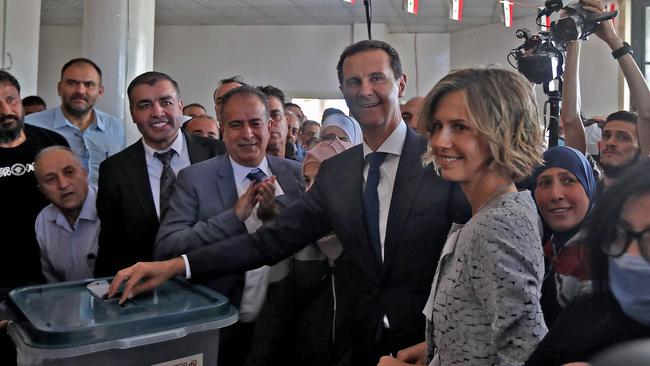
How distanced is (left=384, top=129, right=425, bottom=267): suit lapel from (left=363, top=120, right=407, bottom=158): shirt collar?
3cm

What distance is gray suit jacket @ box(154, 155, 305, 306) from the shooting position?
1.56 metres

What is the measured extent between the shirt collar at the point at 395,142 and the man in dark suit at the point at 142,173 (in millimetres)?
787

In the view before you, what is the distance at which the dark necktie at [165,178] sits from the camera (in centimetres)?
187

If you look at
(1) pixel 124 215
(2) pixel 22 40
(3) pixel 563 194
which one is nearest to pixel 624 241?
(3) pixel 563 194

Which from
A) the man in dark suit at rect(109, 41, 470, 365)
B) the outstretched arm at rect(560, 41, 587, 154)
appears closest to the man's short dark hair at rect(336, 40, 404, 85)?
the man in dark suit at rect(109, 41, 470, 365)

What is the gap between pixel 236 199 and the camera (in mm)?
1745

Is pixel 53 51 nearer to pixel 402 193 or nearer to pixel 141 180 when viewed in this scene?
pixel 141 180

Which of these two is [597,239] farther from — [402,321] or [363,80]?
[363,80]

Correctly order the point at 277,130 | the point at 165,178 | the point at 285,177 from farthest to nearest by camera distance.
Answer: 1. the point at 277,130
2. the point at 165,178
3. the point at 285,177

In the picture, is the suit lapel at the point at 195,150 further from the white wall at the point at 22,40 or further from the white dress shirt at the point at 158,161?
the white wall at the point at 22,40

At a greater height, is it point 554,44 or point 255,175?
point 554,44

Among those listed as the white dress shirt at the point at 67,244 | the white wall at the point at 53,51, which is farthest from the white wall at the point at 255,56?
the white dress shirt at the point at 67,244

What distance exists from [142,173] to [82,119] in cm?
A: 135

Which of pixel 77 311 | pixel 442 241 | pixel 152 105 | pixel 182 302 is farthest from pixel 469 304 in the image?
pixel 152 105
